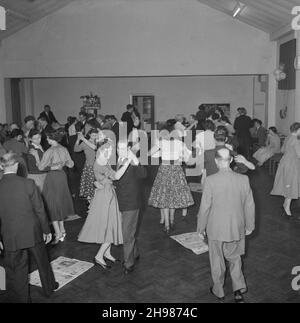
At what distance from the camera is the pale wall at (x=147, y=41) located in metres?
12.0

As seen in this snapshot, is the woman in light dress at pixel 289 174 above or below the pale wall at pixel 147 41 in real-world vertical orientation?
below

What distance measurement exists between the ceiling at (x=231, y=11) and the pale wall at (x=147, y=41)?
1.04ft

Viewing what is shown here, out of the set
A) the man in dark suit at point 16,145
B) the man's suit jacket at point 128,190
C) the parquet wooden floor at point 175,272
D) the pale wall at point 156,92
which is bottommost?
the parquet wooden floor at point 175,272

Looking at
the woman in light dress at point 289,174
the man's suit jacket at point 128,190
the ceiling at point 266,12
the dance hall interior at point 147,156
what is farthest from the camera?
the ceiling at point 266,12

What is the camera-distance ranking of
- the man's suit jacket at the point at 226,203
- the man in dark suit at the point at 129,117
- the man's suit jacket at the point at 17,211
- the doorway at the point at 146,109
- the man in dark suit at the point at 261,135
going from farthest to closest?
the doorway at the point at 146,109 < the man in dark suit at the point at 261,135 < the man in dark suit at the point at 129,117 < the man's suit jacket at the point at 226,203 < the man's suit jacket at the point at 17,211

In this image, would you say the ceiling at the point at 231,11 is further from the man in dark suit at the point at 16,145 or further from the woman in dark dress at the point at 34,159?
the woman in dark dress at the point at 34,159

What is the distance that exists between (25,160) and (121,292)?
6.99 ft

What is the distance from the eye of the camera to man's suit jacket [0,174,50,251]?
3.46 meters

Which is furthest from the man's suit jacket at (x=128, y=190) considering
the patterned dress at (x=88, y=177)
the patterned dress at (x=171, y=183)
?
the patterned dress at (x=88, y=177)

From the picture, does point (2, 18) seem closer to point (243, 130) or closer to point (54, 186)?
point (243, 130)

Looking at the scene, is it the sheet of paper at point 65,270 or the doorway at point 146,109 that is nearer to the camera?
the sheet of paper at point 65,270

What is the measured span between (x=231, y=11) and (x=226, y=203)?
905cm

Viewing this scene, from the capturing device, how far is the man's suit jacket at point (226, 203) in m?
3.57
